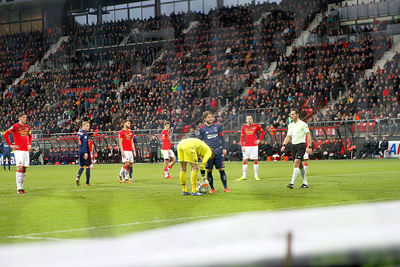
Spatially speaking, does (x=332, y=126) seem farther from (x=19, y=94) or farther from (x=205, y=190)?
(x=19, y=94)

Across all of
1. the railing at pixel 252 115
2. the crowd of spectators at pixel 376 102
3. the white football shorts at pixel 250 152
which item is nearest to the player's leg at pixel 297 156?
the white football shorts at pixel 250 152

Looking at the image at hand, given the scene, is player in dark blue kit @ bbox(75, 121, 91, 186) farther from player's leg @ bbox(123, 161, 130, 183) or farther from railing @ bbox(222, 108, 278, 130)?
railing @ bbox(222, 108, 278, 130)

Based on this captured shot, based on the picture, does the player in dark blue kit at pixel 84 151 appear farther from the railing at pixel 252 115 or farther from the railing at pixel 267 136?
the railing at pixel 252 115

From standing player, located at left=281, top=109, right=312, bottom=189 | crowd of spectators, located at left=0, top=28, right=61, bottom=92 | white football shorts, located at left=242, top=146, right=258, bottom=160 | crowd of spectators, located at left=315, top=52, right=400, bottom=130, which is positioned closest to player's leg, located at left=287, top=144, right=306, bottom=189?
standing player, located at left=281, top=109, right=312, bottom=189

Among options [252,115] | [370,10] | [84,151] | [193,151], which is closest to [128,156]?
[84,151]

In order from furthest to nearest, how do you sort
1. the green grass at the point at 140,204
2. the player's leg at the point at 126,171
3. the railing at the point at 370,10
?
the railing at the point at 370,10, the player's leg at the point at 126,171, the green grass at the point at 140,204

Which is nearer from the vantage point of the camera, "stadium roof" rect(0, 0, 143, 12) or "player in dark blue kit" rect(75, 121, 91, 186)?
"player in dark blue kit" rect(75, 121, 91, 186)

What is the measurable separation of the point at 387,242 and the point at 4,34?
6665 centimetres

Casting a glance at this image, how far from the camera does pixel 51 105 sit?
5291 cm

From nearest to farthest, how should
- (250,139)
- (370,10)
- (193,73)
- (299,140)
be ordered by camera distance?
(299,140) → (250,139) → (370,10) → (193,73)

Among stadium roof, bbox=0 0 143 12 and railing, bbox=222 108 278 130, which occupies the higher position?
stadium roof, bbox=0 0 143 12

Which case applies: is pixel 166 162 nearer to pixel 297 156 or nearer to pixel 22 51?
pixel 297 156

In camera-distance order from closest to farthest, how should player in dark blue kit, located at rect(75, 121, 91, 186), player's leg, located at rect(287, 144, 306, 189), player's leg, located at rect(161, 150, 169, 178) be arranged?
player's leg, located at rect(287, 144, 306, 189) → player in dark blue kit, located at rect(75, 121, 91, 186) → player's leg, located at rect(161, 150, 169, 178)

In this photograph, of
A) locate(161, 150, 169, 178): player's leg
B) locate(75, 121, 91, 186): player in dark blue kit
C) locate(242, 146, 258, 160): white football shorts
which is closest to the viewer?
locate(75, 121, 91, 186): player in dark blue kit
